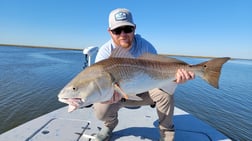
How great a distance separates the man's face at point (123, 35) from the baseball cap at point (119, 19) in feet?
0.23

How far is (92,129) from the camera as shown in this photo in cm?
328

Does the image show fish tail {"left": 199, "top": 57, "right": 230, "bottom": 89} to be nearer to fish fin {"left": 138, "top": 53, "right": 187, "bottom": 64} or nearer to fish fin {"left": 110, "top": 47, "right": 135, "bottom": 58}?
fish fin {"left": 138, "top": 53, "right": 187, "bottom": 64}

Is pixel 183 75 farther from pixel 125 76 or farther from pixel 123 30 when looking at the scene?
pixel 123 30

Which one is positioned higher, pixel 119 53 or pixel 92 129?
pixel 119 53

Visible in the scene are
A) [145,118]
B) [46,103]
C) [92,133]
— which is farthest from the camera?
[46,103]

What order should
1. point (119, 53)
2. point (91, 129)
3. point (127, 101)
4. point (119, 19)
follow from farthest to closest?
point (91, 129) → point (127, 101) → point (119, 19) → point (119, 53)

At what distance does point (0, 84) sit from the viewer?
1105 cm

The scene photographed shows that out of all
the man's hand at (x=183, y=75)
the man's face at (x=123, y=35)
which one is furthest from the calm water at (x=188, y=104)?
the man's hand at (x=183, y=75)

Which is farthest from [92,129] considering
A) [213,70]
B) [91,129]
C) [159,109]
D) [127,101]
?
[213,70]

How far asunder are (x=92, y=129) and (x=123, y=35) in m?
1.52

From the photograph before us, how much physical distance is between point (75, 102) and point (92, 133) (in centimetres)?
139

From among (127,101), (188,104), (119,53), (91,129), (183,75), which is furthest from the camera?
(188,104)

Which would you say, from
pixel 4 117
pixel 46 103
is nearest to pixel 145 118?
pixel 4 117

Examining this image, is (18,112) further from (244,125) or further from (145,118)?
(244,125)
